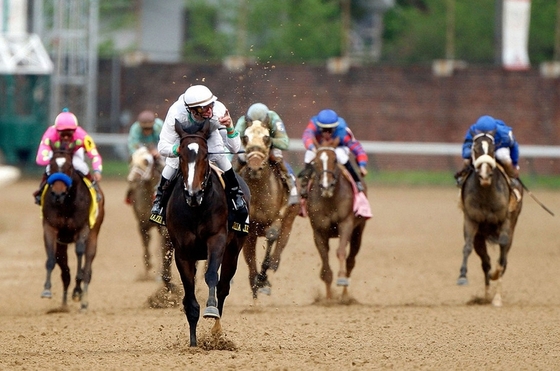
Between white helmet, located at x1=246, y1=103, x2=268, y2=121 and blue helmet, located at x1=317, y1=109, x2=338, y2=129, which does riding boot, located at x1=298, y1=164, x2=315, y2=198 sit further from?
white helmet, located at x1=246, y1=103, x2=268, y2=121

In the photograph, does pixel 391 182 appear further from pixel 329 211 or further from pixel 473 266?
pixel 329 211

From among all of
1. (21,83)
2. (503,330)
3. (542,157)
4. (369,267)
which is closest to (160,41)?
(21,83)

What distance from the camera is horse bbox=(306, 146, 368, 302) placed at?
38.1 ft

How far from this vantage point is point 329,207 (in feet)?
38.8

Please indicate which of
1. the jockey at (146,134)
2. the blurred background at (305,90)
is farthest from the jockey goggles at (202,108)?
the blurred background at (305,90)

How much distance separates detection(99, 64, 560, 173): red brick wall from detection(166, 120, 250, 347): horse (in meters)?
21.4

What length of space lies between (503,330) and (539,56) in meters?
28.5

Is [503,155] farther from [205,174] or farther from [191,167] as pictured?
[191,167]

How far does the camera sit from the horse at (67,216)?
10914mm

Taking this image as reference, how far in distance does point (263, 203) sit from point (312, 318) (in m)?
1.48

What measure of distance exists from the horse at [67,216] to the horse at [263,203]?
1.55 meters

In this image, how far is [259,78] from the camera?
29.5 metres

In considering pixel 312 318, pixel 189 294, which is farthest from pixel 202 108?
pixel 312 318

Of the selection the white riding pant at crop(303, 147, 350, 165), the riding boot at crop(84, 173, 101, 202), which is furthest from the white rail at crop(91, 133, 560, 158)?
the riding boot at crop(84, 173, 101, 202)
